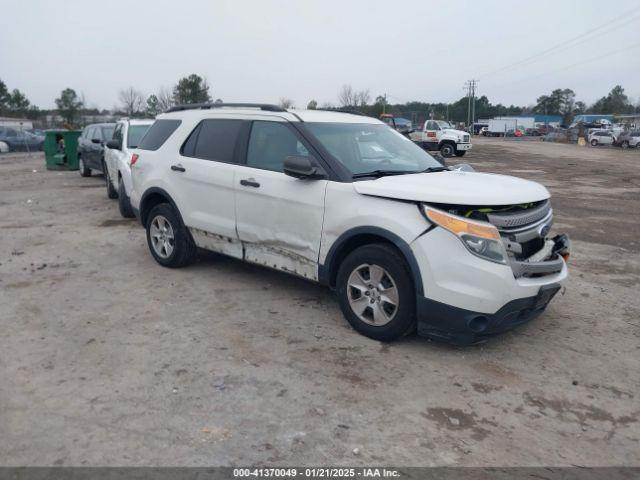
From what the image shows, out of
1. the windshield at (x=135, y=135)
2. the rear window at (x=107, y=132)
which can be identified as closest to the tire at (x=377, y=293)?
the windshield at (x=135, y=135)

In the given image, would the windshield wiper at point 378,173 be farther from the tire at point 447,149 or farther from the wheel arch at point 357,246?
the tire at point 447,149

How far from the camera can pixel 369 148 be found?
17.5 ft

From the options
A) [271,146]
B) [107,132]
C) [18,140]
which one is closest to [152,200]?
[271,146]

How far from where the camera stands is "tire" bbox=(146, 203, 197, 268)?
627 cm

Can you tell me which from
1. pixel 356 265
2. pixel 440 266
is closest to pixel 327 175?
pixel 356 265

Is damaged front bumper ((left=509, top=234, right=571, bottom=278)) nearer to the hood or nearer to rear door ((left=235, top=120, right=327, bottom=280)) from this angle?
the hood

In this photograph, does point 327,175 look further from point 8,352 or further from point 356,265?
point 8,352

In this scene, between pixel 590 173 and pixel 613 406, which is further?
pixel 590 173

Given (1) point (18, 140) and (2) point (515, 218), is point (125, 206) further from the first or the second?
(1) point (18, 140)

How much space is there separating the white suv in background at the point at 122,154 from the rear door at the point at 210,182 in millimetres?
3981

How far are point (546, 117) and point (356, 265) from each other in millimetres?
124199

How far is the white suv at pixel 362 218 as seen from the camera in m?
4.03

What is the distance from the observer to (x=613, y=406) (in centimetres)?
364

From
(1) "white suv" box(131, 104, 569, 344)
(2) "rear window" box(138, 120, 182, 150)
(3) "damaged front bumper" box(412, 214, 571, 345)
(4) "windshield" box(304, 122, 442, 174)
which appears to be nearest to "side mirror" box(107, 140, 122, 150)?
(2) "rear window" box(138, 120, 182, 150)
